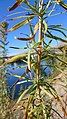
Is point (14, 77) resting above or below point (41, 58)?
below

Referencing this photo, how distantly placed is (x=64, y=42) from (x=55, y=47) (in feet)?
0.23

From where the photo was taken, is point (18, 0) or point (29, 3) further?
point (29, 3)

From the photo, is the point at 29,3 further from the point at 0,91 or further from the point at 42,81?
the point at 0,91

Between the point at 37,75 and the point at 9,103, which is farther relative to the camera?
the point at 9,103

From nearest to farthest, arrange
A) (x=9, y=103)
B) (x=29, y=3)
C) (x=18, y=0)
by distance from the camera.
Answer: (x=18, y=0) < (x=29, y=3) < (x=9, y=103)

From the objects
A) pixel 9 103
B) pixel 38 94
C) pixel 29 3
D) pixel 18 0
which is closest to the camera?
pixel 18 0

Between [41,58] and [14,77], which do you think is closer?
[41,58]

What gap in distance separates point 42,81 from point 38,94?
0.10 metres

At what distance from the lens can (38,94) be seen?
202 cm

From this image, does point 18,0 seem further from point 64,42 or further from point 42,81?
point 42,81

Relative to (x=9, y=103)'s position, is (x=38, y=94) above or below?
above

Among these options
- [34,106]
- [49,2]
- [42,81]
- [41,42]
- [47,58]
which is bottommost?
[34,106]

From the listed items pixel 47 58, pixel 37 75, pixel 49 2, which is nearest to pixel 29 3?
pixel 49 2

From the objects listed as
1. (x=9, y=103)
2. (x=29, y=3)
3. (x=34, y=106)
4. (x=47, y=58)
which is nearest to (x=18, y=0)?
(x=29, y=3)
